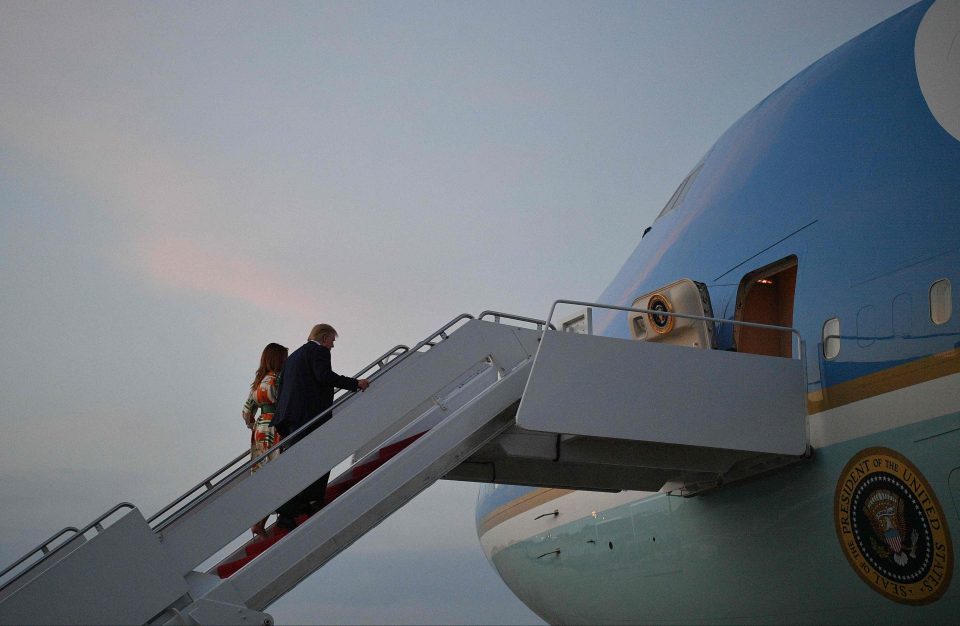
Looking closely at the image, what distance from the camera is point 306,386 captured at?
771cm

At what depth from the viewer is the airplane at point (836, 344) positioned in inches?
262

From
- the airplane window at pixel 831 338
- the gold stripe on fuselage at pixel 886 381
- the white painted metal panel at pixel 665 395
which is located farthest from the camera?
the airplane window at pixel 831 338

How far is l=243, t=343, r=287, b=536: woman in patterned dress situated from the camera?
8023 mm

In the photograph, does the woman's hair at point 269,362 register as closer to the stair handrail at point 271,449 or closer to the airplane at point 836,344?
the stair handrail at point 271,449

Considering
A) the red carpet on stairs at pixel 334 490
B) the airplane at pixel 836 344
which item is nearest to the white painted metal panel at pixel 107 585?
the red carpet on stairs at pixel 334 490

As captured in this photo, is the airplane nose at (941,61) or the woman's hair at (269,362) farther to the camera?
the woman's hair at (269,362)

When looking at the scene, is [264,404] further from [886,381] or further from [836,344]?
[886,381]

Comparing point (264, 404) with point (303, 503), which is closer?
point (303, 503)

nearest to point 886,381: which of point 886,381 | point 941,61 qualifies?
point 886,381

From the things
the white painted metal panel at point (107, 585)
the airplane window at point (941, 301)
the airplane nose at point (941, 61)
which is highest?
the airplane nose at point (941, 61)

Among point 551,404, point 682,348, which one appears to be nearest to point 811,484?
point 682,348

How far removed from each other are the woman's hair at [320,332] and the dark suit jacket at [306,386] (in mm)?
97

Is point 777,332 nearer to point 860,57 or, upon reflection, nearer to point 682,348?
point 682,348

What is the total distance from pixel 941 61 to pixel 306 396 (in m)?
5.38
